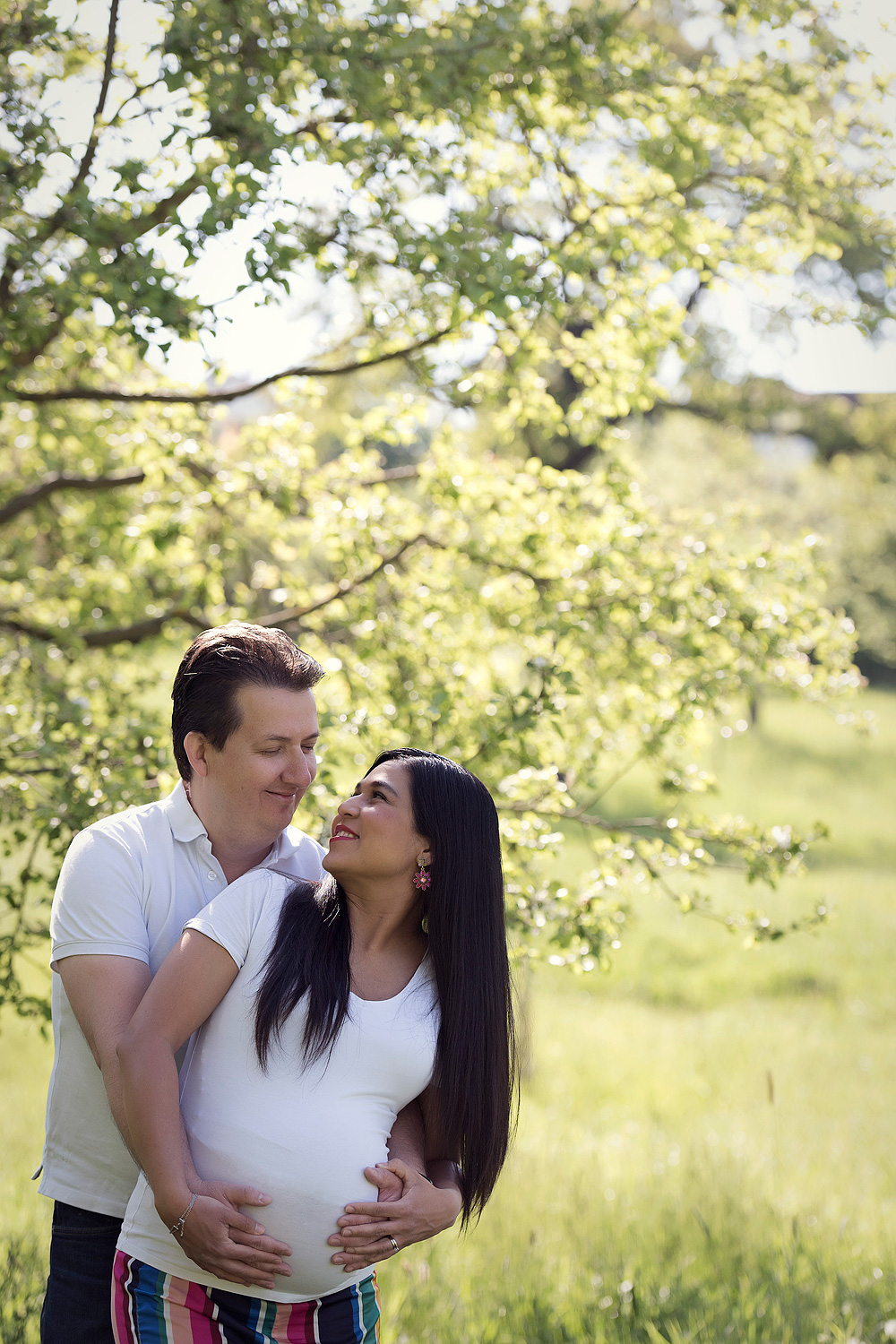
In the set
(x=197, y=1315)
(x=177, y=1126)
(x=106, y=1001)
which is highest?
(x=106, y=1001)

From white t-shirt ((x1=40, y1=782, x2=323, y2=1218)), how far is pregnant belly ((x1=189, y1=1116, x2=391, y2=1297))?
25 cm

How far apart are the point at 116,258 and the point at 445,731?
203 centimetres

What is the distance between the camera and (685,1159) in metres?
7.00

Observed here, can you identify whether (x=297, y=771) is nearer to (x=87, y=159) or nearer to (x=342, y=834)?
(x=342, y=834)

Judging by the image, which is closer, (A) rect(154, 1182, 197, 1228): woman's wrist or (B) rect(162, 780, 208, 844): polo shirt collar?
(A) rect(154, 1182, 197, 1228): woman's wrist

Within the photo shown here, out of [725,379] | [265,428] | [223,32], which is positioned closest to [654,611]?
[265,428]

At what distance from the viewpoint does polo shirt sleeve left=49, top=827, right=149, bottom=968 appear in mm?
2047

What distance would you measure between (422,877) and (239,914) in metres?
0.39

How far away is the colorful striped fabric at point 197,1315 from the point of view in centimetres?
203

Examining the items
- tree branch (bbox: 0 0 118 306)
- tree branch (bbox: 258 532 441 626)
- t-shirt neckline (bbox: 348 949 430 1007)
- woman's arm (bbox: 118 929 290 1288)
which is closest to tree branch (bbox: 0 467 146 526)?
tree branch (bbox: 258 532 441 626)

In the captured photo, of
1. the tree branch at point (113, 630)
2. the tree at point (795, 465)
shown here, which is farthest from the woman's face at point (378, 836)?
the tree at point (795, 465)

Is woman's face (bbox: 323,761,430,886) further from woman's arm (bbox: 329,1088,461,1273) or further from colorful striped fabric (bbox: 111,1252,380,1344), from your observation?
colorful striped fabric (bbox: 111,1252,380,1344)

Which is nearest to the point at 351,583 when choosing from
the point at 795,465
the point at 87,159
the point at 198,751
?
the point at 87,159

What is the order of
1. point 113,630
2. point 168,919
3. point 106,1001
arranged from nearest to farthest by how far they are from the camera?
point 106,1001 → point 168,919 → point 113,630
